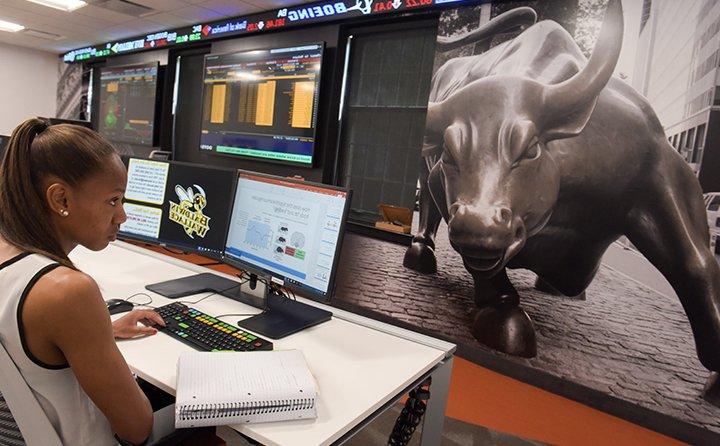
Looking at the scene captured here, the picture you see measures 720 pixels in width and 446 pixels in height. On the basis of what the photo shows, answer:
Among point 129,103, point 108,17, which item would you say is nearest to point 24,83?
point 129,103

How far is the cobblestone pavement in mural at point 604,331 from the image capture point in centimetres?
233

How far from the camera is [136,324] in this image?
51.6 inches

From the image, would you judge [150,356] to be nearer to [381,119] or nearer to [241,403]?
[241,403]

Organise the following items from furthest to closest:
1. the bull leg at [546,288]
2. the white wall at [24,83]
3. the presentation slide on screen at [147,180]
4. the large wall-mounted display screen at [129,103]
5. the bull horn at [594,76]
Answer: the white wall at [24,83] → the large wall-mounted display screen at [129,103] → the bull leg at [546,288] → the bull horn at [594,76] → the presentation slide on screen at [147,180]

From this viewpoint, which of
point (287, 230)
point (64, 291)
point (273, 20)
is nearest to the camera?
point (64, 291)

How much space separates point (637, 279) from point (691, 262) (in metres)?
0.26

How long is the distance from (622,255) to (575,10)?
1.36 m

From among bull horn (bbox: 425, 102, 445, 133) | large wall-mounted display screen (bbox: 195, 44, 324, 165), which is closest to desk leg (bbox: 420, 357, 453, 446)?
bull horn (bbox: 425, 102, 445, 133)

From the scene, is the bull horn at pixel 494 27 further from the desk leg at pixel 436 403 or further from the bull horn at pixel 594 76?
the desk leg at pixel 436 403

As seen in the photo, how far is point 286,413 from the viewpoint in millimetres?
940

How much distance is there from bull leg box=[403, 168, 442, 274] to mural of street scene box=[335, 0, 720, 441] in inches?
→ 6.6

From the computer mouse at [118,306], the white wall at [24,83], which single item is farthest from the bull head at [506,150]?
the white wall at [24,83]

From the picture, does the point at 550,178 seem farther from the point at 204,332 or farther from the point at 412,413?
the point at 204,332

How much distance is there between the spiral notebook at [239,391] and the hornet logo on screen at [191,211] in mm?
754
